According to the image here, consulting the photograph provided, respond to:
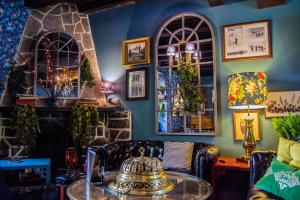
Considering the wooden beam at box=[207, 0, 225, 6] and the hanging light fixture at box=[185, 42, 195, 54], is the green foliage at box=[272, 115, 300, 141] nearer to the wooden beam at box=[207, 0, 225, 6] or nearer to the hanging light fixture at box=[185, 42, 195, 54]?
the hanging light fixture at box=[185, 42, 195, 54]

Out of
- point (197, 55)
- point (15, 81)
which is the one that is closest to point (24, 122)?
point (15, 81)

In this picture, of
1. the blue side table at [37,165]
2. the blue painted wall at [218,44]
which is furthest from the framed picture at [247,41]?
the blue side table at [37,165]

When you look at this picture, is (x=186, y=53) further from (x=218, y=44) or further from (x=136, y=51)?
(x=136, y=51)

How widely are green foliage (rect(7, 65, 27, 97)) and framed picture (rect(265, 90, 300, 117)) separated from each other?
3.70m

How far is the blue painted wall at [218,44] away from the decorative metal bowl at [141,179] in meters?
2.15

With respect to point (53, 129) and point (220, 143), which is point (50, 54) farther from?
point (220, 143)

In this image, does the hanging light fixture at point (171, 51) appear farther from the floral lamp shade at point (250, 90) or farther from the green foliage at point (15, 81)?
the green foliage at point (15, 81)

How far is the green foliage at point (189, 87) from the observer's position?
4.23 metres

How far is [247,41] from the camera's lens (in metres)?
4.01

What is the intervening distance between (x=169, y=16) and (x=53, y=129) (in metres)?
2.68

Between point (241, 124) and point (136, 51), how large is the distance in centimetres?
207

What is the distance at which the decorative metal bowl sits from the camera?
2.02m

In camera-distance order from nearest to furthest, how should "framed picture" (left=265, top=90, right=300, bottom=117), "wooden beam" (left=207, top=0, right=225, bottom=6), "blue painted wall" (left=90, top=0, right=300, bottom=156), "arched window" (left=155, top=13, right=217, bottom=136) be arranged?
"framed picture" (left=265, top=90, right=300, bottom=117)
"blue painted wall" (left=90, top=0, right=300, bottom=156)
"wooden beam" (left=207, top=0, right=225, bottom=6)
"arched window" (left=155, top=13, right=217, bottom=136)

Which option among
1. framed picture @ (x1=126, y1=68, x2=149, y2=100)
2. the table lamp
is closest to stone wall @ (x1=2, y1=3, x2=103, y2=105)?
framed picture @ (x1=126, y1=68, x2=149, y2=100)
